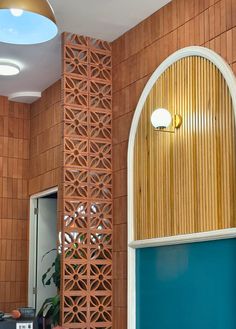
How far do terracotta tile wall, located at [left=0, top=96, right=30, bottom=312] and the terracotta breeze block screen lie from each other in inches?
77.7

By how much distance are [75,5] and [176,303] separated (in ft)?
7.57

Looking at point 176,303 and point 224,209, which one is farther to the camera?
point 176,303

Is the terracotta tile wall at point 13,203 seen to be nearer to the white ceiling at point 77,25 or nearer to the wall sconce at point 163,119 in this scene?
the white ceiling at point 77,25

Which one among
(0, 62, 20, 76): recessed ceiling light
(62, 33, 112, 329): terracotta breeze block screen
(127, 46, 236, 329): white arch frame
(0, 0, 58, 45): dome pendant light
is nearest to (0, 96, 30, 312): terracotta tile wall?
(0, 62, 20, 76): recessed ceiling light

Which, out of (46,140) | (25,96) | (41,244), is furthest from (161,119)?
(41,244)

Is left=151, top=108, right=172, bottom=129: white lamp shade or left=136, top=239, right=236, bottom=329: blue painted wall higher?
left=151, top=108, right=172, bottom=129: white lamp shade

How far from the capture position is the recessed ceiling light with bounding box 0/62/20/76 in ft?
19.0

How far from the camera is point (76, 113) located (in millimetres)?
5086

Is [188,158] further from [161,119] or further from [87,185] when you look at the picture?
[87,185]

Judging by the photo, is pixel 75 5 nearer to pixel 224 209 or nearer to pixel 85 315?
pixel 224 209

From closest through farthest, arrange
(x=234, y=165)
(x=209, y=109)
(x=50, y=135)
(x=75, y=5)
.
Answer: (x=234, y=165) < (x=209, y=109) < (x=75, y=5) < (x=50, y=135)

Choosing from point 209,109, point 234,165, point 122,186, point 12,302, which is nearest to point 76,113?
point 122,186

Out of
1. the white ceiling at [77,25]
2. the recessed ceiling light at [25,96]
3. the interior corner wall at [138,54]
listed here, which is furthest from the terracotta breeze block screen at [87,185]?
the recessed ceiling light at [25,96]

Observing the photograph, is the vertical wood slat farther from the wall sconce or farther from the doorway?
the doorway
